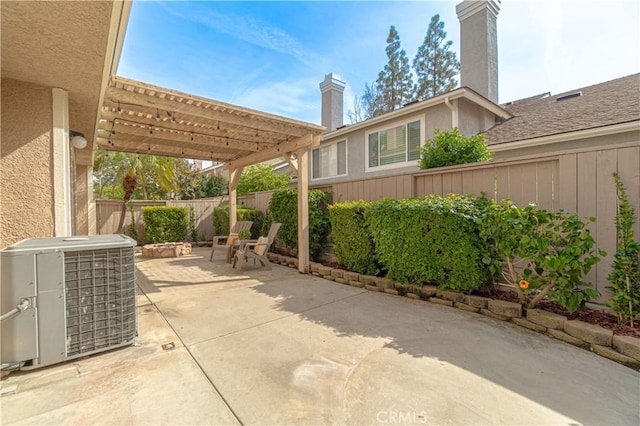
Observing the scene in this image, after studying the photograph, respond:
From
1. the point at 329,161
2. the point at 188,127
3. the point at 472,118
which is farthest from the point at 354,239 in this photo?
the point at 329,161

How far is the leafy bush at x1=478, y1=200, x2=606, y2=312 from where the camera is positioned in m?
2.78

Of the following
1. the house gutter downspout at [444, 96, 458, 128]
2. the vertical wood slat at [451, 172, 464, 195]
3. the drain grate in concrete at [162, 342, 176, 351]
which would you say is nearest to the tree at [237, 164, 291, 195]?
the house gutter downspout at [444, 96, 458, 128]

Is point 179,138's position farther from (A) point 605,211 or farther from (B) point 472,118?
(B) point 472,118

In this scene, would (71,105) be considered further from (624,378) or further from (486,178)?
(624,378)

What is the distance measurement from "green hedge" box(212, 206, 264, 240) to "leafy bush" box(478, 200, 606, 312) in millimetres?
6791

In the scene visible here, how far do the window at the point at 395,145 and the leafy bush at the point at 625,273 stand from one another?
5064 mm

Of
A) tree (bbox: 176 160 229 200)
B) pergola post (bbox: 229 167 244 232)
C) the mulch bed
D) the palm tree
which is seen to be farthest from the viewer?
tree (bbox: 176 160 229 200)

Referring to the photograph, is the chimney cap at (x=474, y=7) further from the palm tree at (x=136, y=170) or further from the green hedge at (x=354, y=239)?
the palm tree at (x=136, y=170)

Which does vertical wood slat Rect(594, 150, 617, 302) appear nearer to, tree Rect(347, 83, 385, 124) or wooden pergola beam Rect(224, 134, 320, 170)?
wooden pergola beam Rect(224, 134, 320, 170)

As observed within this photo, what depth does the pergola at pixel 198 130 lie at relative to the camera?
430cm

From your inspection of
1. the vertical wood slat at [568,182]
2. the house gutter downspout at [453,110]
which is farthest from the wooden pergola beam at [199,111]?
the vertical wood slat at [568,182]

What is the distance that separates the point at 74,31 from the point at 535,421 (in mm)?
4253

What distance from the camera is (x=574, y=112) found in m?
6.76

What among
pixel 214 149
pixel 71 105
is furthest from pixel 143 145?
pixel 71 105
